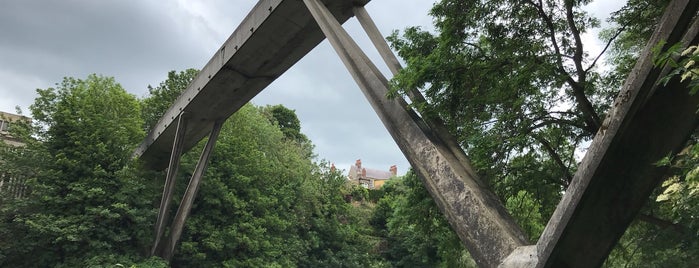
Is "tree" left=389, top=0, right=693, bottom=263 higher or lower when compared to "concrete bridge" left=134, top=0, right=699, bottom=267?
higher

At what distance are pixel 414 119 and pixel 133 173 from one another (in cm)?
Answer: 1004

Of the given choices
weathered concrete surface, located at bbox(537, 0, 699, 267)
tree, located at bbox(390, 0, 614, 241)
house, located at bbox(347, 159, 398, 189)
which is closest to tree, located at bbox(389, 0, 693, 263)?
tree, located at bbox(390, 0, 614, 241)

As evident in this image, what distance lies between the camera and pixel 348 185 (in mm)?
27078

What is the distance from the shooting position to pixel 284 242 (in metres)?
17.8

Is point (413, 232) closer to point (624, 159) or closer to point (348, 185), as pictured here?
point (348, 185)

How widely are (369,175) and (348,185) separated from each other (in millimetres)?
32504

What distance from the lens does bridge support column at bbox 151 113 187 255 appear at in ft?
33.2

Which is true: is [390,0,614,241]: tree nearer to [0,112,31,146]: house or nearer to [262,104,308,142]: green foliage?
[0,112,31,146]: house

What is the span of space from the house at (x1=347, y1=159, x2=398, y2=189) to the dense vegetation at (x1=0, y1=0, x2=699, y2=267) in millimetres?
26656

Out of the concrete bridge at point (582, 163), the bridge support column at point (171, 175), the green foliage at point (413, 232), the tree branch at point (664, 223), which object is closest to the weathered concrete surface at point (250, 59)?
the concrete bridge at point (582, 163)

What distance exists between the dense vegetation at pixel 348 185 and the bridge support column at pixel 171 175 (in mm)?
712

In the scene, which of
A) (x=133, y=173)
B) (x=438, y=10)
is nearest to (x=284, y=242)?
(x=133, y=173)

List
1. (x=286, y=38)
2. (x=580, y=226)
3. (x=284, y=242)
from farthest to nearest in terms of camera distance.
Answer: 1. (x=284, y=242)
2. (x=286, y=38)
3. (x=580, y=226)

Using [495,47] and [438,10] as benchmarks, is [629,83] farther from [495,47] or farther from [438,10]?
[438,10]
